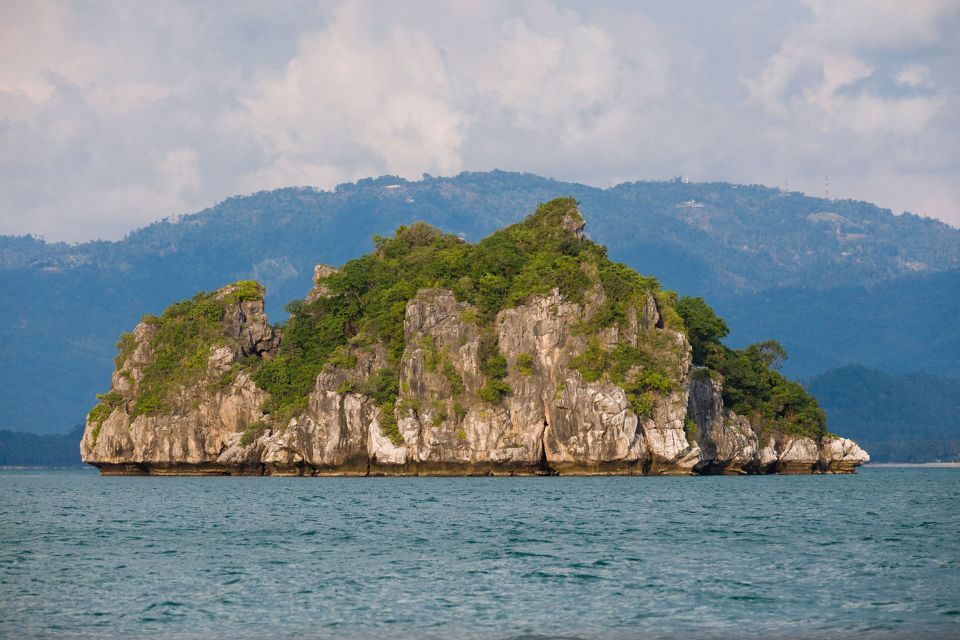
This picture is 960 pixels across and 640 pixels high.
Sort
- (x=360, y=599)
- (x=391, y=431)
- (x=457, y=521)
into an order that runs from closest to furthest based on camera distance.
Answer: (x=360, y=599)
(x=457, y=521)
(x=391, y=431)

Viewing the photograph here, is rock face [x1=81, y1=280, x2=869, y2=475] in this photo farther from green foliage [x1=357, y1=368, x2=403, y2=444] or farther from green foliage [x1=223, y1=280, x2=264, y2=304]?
green foliage [x1=223, y1=280, x2=264, y2=304]

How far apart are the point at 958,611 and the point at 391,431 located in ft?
223

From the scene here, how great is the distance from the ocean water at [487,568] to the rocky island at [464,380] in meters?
22.8

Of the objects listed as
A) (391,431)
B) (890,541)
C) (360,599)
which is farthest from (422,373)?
(360,599)

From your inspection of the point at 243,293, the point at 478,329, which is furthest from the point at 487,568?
the point at 243,293

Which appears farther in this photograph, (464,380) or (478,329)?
(478,329)

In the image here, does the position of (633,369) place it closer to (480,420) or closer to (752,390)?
(480,420)

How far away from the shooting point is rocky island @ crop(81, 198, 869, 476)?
303 ft

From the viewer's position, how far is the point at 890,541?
151 ft

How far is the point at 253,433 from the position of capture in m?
104

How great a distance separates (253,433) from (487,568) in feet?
219

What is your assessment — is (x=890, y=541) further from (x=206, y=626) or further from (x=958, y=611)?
(x=206, y=626)

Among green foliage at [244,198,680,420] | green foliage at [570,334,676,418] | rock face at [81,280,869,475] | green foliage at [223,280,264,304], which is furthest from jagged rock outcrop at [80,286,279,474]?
green foliage at [570,334,676,418]

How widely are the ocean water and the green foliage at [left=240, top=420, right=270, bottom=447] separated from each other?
3357 centimetres
